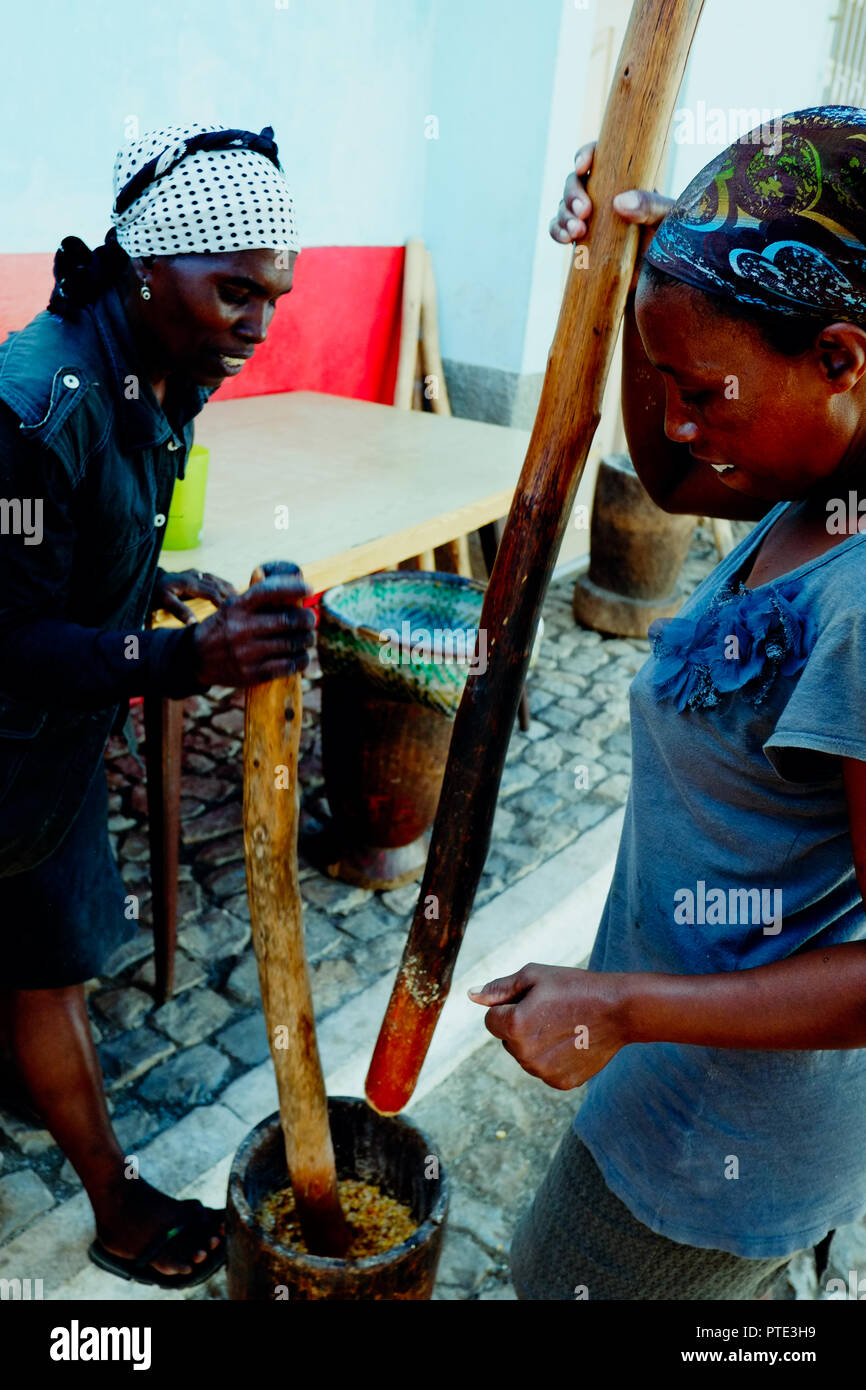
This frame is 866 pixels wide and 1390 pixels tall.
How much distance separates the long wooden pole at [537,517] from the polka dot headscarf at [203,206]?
31.6 inches

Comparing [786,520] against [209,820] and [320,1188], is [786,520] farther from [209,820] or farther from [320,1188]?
[209,820]

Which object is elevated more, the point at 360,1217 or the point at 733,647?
the point at 733,647

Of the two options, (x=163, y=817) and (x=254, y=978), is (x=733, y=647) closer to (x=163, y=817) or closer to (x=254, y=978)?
(x=163, y=817)

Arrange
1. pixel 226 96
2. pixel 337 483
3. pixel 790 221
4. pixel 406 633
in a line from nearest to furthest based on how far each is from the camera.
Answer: pixel 790 221, pixel 406 633, pixel 337 483, pixel 226 96

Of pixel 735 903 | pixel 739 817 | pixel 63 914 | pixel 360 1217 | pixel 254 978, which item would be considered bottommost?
pixel 254 978

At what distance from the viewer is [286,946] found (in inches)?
73.4

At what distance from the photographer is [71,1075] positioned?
248 cm

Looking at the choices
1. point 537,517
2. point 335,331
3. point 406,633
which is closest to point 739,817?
point 537,517

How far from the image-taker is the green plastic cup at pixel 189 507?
303cm

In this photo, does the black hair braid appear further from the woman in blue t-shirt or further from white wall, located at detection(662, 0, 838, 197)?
white wall, located at detection(662, 0, 838, 197)

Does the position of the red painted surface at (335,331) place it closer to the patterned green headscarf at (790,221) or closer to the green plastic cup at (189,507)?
the green plastic cup at (189,507)

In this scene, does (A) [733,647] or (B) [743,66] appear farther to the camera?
(B) [743,66]

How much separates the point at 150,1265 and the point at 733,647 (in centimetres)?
208

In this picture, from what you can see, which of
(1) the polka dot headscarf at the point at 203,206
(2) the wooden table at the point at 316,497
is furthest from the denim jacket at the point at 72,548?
(2) the wooden table at the point at 316,497
